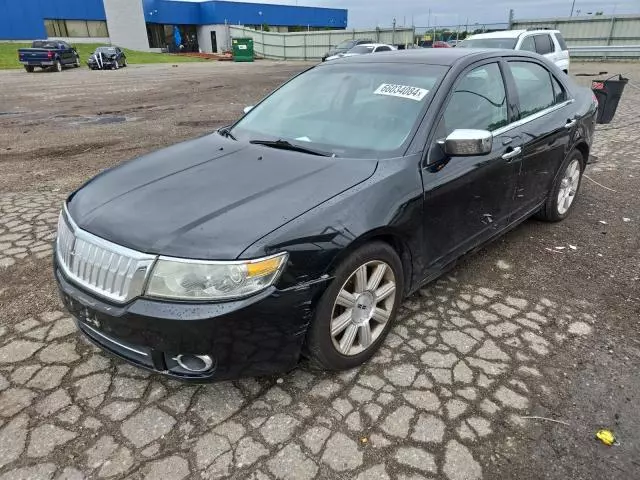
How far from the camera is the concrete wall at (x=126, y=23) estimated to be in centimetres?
4759

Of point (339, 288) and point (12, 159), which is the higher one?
point (339, 288)

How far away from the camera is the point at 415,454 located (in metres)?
2.15

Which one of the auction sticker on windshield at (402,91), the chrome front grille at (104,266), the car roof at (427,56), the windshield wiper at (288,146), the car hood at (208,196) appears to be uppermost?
the car roof at (427,56)

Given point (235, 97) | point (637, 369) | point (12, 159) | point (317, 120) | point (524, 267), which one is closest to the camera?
point (637, 369)

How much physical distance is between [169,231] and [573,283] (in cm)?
305

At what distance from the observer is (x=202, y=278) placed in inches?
81.2

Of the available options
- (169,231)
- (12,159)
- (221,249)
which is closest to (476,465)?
(221,249)

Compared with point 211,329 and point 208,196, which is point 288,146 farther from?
point 211,329

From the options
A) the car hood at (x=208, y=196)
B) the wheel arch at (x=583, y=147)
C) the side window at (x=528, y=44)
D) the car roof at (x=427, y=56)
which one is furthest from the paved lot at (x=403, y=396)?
the side window at (x=528, y=44)

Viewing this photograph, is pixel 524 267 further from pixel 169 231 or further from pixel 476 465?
pixel 169 231

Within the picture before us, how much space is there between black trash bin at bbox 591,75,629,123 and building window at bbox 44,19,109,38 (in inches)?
1991

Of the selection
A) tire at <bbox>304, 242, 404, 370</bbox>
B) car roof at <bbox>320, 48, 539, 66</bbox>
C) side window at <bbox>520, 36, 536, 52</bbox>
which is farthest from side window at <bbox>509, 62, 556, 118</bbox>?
side window at <bbox>520, 36, 536, 52</bbox>

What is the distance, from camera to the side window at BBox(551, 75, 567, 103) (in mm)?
4234

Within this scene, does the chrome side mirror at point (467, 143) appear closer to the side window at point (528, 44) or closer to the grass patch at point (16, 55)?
the side window at point (528, 44)
